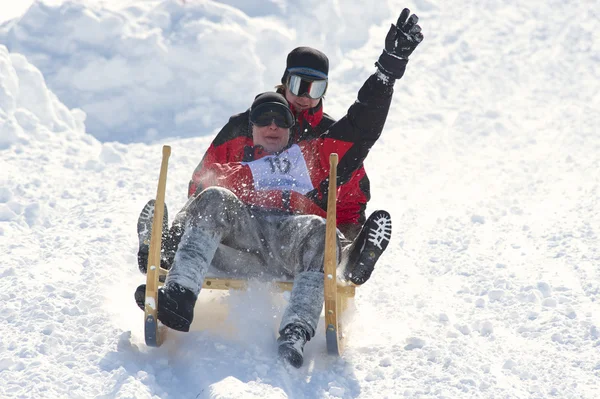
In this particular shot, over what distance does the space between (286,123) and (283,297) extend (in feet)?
2.80

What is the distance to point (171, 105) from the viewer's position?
7812 millimetres

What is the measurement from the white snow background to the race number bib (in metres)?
0.54

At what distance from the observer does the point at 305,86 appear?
4.45 meters

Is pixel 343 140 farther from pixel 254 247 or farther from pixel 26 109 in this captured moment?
pixel 26 109

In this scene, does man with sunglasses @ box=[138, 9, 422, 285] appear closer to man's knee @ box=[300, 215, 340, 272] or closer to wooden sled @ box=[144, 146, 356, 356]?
man's knee @ box=[300, 215, 340, 272]

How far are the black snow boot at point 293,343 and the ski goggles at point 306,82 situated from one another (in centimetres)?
148

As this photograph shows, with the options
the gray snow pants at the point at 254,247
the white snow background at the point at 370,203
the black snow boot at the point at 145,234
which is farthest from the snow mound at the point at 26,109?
the gray snow pants at the point at 254,247

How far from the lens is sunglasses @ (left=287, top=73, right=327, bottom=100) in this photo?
4445 mm

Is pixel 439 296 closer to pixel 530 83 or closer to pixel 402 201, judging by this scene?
pixel 402 201

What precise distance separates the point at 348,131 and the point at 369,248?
649mm

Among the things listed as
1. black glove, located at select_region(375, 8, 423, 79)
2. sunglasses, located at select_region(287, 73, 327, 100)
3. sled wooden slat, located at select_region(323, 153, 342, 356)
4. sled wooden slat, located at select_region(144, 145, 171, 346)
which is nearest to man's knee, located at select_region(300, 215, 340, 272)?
sled wooden slat, located at select_region(323, 153, 342, 356)

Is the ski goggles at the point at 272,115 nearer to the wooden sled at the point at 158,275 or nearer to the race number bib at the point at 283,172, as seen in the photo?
the race number bib at the point at 283,172

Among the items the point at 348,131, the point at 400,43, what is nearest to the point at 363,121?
the point at 348,131

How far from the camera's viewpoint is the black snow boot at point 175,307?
11.0ft
